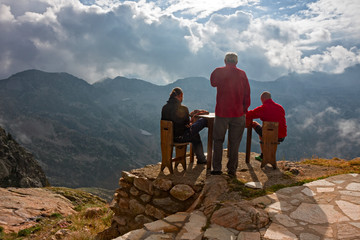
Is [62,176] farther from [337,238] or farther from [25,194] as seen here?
[337,238]

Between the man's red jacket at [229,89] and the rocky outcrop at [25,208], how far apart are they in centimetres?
888

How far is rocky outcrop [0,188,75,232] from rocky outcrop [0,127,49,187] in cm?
1482

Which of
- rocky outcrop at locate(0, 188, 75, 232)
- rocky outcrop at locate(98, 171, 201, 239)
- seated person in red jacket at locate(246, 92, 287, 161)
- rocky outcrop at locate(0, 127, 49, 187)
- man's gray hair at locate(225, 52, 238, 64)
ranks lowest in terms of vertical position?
rocky outcrop at locate(0, 127, 49, 187)

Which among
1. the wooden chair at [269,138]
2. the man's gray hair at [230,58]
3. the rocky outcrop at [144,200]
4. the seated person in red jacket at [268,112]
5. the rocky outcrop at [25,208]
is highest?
the man's gray hair at [230,58]

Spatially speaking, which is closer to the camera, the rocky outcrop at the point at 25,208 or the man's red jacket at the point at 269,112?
the man's red jacket at the point at 269,112

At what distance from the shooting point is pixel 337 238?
138 inches

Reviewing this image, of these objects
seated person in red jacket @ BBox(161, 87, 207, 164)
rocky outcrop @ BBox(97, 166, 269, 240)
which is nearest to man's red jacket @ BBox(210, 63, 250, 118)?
seated person in red jacket @ BBox(161, 87, 207, 164)

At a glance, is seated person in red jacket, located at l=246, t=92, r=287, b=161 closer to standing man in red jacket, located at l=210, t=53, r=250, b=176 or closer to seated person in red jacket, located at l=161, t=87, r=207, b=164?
standing man in red jacket, located at l=210, t=53, r=250, b=176

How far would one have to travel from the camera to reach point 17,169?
30.3 m

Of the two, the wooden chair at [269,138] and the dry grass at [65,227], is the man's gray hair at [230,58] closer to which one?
the wooden chair at [269,138]

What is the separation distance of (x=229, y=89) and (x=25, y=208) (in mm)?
10441

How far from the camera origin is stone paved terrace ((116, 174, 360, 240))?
369 cm

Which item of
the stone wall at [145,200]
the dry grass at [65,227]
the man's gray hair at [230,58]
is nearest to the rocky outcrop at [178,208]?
the stone wall at [145,200]

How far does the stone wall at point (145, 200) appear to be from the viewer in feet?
19.4
